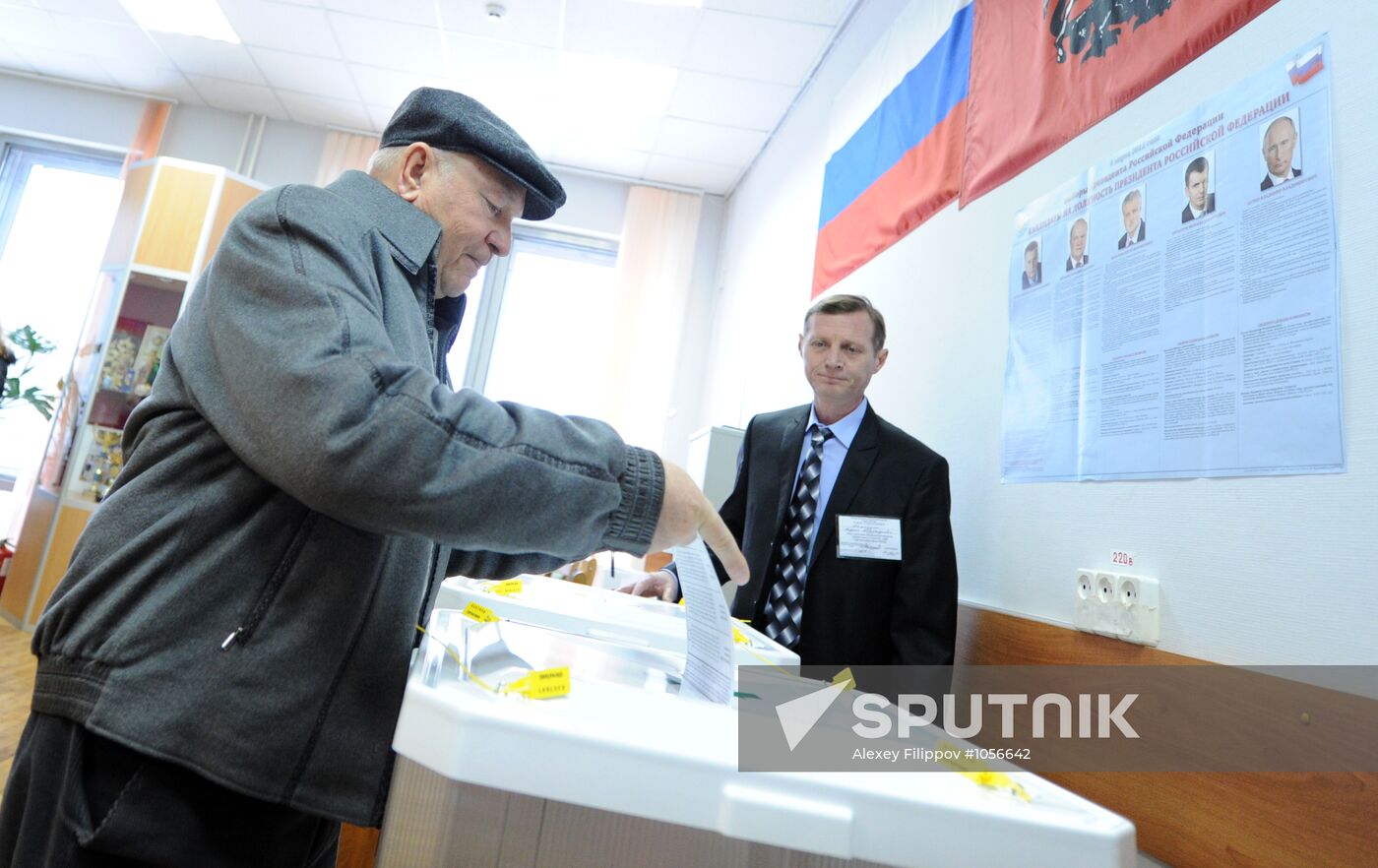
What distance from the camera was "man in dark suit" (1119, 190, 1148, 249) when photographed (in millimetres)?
1359

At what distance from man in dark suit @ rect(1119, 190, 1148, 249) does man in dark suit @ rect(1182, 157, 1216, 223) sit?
92 mm

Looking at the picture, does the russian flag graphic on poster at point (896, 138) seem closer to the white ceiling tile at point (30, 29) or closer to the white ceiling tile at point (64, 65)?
the white ceiling tile at point (30, 29)

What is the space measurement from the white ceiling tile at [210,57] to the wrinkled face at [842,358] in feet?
13.5

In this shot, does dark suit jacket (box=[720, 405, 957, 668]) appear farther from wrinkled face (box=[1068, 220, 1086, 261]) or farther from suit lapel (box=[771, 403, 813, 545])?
wrinkled face (box=[1068, 220, 1086, 261])

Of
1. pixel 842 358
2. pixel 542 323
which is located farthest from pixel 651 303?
pixel 842 358

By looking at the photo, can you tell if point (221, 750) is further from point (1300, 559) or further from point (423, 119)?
point (1300, 559)

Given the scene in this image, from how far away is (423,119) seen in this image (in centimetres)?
90

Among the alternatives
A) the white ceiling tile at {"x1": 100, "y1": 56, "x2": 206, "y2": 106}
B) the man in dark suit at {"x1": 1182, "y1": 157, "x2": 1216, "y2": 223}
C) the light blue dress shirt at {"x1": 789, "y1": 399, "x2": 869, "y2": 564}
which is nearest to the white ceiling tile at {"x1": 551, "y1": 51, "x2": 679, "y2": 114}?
the white ceiling tile at {"x1": 100, "y1": 56, "x2": 206, "y2": 106}

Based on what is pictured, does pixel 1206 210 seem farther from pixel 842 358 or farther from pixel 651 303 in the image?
pixel 651 303

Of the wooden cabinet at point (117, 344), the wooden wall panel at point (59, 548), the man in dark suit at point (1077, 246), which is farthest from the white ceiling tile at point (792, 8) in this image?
the wooden wall panel at point (59, 548)

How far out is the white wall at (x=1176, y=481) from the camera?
96cm

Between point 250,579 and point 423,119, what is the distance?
1.78ft

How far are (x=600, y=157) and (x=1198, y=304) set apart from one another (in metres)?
4.36

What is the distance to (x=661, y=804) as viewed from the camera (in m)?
0.46
